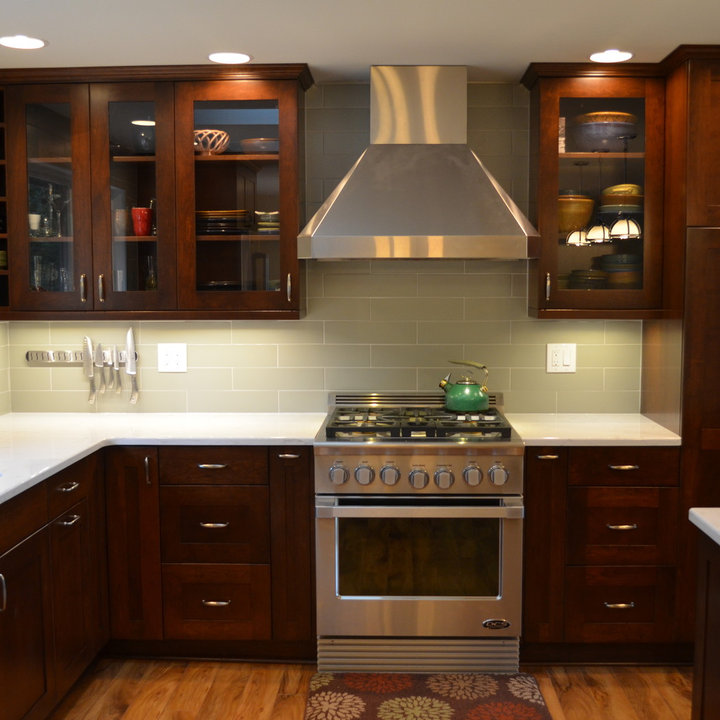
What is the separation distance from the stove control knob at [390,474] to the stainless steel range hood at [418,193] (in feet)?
2.56

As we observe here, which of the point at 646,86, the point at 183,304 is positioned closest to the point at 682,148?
the point at 646,86

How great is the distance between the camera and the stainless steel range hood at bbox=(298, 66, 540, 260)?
3.17 metres

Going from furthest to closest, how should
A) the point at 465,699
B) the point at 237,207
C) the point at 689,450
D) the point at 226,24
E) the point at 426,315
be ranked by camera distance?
1. the point at 426,315
2. the point at 237,207
3. the point at 689,450
4. the point at 465,699
5. the point at 226,24

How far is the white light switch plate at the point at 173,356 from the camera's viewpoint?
12.5 feet

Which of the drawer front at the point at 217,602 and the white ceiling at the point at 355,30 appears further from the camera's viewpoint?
the drawer front at the point at 217,602

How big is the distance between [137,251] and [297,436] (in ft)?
3.36

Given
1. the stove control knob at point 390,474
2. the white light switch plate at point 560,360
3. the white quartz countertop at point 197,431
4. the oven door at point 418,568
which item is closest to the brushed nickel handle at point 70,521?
the white quartz countertop at point 197,431

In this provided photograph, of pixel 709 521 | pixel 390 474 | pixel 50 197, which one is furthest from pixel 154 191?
pixel 709 521

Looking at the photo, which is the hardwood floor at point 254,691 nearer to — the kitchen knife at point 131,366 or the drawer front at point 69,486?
the drawer front at point 69,486

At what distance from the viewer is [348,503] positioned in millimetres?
3195

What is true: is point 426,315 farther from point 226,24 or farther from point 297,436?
point 226,24

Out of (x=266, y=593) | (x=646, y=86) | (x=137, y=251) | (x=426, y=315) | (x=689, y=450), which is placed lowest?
(x=266, y=593)

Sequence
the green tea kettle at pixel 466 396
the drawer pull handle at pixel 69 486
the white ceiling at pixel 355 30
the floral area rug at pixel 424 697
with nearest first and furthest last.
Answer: the white ceiling at pixel 355 30 < the drawer pull handle at pixel 69 486 < the floral area rug at pixel 424 697 < the green tea kettle at pixel 466 396

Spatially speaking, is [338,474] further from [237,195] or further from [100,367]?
[100,367]
